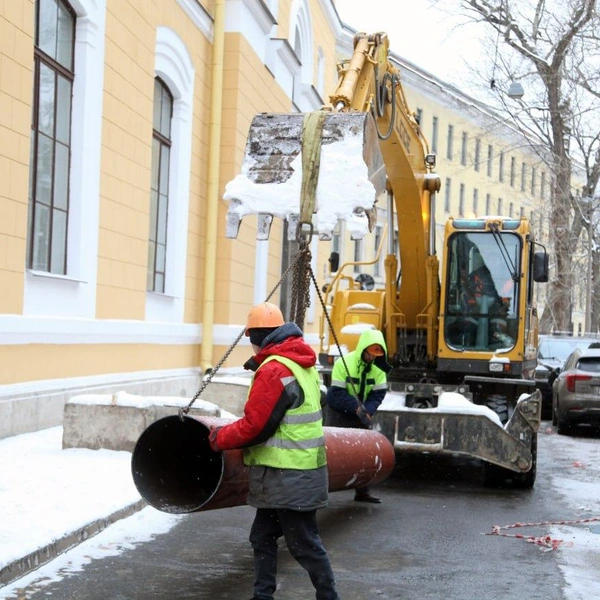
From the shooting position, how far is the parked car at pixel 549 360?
18.9 metres

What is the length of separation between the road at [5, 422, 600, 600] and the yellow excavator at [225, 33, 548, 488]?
27.1 inches

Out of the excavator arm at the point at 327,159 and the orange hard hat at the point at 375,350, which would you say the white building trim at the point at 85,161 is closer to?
the excavator arm at the point at 327,159

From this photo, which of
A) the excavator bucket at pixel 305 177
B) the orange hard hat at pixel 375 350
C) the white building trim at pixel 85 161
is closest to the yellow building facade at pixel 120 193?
the white building trim at pixel 85 161

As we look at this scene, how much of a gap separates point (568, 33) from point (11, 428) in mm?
22883

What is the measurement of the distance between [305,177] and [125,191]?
6.51 meters

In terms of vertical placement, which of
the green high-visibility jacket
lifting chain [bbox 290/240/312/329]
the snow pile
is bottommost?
the green high-visibility jacket

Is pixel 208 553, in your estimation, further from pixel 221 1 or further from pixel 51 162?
pixel 221 1

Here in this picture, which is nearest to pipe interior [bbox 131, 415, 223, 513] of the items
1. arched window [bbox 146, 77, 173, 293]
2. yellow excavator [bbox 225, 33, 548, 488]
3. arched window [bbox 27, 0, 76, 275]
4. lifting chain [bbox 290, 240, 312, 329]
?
lifting chain [bbox 290, 240, 312, 329]

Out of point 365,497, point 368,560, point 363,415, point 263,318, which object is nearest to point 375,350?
point 363,415

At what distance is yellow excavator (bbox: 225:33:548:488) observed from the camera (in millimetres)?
7668

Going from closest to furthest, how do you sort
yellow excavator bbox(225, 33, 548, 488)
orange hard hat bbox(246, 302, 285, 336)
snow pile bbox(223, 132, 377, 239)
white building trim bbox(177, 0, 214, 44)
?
orange hard hat bbox(246, 302, 285, 336) < snow pile bbox(223, 132, 377, 239) < yellow excavator bbox(225, 33, 548, 488) < white building trim bbox(177, 0, 214, 44)

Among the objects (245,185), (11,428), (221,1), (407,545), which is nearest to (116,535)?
(407,545)

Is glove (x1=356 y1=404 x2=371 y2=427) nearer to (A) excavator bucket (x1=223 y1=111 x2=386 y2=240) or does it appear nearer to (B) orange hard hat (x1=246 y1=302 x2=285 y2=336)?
(A) excavator bucket (x1=223 y1=111 x2=386 y2=240)

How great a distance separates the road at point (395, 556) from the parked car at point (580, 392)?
621 cm
